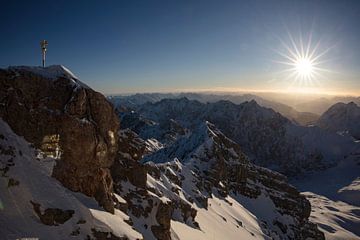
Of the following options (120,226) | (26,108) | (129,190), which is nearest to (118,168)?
(129,190)

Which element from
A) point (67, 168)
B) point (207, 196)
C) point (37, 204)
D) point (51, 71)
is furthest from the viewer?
point (207, 196)

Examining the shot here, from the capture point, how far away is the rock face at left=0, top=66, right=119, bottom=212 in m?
33.9

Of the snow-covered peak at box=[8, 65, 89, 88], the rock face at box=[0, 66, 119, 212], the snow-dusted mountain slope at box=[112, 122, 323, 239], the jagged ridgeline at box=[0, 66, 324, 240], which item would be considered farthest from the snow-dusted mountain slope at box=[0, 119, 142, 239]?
the snow-dusted mountain slope at box=[112, 122, 323, 239]

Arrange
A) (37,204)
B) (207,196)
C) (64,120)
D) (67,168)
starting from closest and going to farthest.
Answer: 1. (37,204)
2. (67,168)
3. (64,120)
4. (207,196)

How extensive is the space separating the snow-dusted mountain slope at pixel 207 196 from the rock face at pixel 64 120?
11.8 metres

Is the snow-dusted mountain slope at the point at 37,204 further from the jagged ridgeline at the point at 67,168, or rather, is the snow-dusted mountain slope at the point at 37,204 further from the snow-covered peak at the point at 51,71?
the snow-covered peak at the point at 51,71

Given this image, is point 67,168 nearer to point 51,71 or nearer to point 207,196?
point 51,71

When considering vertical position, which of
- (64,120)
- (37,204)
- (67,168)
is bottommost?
(37,204)

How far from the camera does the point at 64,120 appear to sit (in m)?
36.0

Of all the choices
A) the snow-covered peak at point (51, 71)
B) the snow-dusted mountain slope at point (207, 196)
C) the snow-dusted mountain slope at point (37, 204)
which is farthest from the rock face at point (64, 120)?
the snow-dusted mountain slope at point (207, 196)

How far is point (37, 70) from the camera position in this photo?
121 ft

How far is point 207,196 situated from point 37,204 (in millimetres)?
76650

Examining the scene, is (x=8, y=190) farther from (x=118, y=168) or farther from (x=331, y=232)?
(x=331, y=232)

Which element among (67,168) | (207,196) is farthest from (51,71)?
(207,196)
